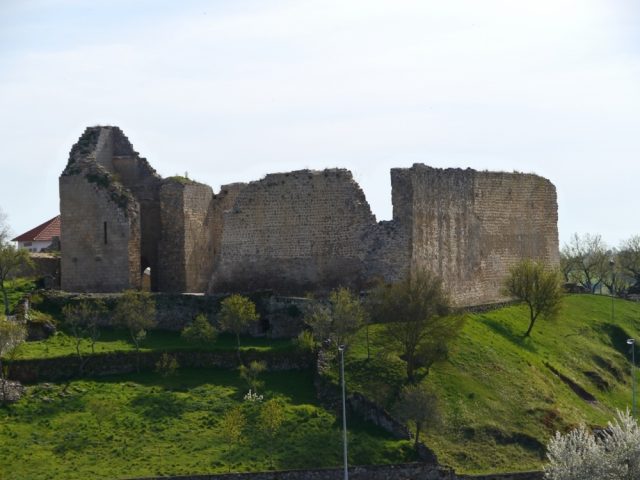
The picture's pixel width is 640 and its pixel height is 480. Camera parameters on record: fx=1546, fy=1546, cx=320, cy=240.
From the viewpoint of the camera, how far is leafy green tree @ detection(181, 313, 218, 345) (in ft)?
179

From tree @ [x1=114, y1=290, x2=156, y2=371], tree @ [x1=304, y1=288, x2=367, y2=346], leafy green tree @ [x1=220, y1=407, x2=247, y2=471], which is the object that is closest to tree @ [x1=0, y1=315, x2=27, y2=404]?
tree @ [x1=114, y1=290, x2=156, y2=371]

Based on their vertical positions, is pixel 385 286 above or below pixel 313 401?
above

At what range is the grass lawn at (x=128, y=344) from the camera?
54.2 meters

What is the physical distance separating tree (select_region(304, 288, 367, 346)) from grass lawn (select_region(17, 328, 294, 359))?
119 cm

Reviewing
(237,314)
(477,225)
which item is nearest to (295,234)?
(237,314)

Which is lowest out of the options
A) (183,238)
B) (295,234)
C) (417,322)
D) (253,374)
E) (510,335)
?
(253,374)

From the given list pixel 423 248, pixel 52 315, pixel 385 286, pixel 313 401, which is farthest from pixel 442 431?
pixel 52 315

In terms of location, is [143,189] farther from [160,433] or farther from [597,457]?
[597,457]

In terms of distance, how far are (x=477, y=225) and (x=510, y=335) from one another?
646 cm

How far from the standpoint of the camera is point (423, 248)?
6084 cm

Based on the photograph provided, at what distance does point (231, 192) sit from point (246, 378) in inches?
572

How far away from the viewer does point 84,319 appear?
185 ft

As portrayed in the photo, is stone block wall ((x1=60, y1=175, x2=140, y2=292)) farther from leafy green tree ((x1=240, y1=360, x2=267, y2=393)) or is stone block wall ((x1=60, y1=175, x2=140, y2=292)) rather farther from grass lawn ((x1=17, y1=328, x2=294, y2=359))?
leafy green tree ((x1=240, y1=360, x2=267, y2=393))

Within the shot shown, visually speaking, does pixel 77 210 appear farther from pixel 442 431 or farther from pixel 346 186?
pixel 442 431
